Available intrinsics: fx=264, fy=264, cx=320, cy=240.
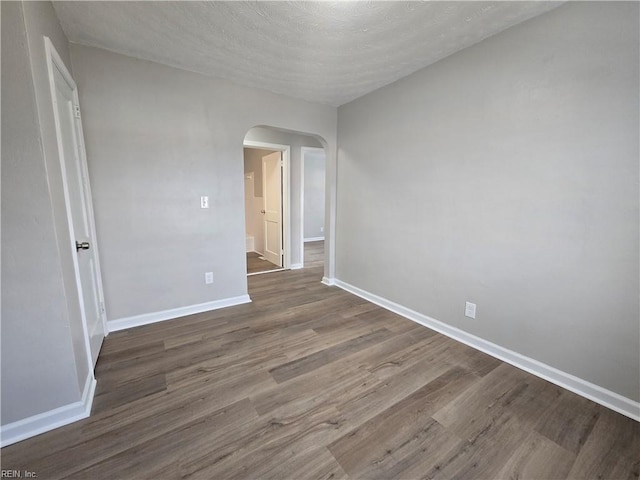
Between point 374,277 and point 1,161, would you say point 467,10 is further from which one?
point 1,161

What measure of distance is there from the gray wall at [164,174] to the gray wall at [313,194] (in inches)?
162

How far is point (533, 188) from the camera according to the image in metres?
1.80

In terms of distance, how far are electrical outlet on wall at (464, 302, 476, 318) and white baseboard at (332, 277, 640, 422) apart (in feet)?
0.56

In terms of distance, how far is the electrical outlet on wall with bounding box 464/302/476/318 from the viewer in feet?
7.25

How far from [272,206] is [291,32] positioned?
3.11 m

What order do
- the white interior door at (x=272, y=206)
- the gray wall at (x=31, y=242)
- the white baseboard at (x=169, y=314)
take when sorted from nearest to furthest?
the gray wall at (x=31, y=242) → the white baseboard at (x=169, y=314) → the white interior door at (x=272, y=206)

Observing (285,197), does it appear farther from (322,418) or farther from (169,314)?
(322,418)

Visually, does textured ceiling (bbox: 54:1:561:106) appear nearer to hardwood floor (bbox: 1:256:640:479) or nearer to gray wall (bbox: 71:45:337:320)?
gray wall (bbox: 71:45:337:320)

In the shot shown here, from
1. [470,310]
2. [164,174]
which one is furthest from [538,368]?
[164,174]

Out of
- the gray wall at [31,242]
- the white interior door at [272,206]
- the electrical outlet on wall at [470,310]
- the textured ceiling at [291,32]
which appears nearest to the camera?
the gray wall at [31,242]

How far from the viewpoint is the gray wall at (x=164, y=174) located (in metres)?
2.24

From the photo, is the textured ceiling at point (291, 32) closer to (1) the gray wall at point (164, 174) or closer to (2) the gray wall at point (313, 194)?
(1) the gray wall at point (164, 174)

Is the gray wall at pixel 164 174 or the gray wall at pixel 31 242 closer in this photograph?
the gray wall at pixel 31 242

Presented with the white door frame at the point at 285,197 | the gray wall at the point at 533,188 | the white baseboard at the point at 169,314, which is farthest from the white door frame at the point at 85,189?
the gray wall at the point at 533,188
